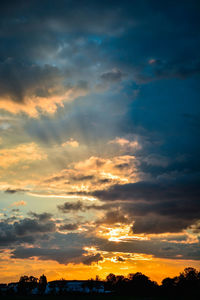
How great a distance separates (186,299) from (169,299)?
58.1ft

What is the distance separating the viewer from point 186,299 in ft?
456

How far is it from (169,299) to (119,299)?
989 inches

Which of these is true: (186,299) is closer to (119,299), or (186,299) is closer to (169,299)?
(169,299)

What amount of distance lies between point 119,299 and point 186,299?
35726 millimetres

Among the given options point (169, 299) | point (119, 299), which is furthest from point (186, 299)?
point (119, 299)

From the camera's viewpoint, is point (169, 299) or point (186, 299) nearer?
point (186, 299)

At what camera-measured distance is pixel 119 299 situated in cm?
15775

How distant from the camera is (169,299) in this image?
154500 mm

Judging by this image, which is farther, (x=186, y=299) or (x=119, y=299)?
→ (x=119, y=299)
